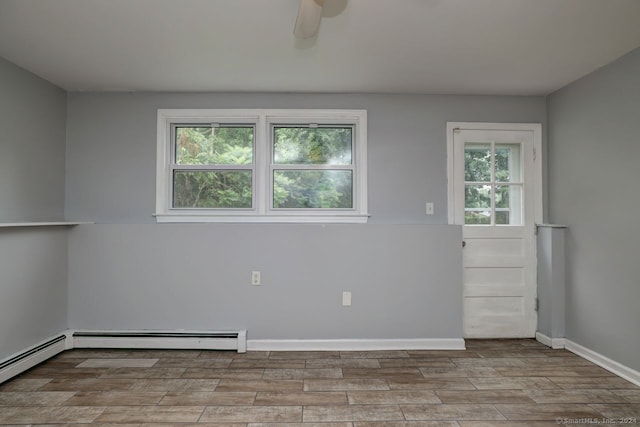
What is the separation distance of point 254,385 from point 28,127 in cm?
266

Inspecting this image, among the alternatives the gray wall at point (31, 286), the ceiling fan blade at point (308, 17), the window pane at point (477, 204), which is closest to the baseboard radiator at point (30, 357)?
the gray wall at point (31, 286)

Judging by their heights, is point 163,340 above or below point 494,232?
below

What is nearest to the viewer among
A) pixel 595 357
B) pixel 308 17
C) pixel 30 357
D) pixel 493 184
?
pixel 308 17

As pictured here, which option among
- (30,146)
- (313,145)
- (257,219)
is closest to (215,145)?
(257,219)

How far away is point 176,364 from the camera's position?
9.53ft

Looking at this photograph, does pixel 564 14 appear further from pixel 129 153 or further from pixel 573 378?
pixel 129 153

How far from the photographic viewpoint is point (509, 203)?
3.53 m

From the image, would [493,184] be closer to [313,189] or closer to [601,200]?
[601,200]

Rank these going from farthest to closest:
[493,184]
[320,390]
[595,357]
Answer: [493,184], [595,357], [320,390]

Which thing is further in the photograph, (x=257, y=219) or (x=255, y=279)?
(x=257, y=219)

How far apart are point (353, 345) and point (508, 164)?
223cm

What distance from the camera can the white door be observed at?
347 centimetres

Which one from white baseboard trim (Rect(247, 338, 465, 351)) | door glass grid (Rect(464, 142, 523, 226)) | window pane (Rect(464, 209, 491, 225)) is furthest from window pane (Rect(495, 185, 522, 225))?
white baseboard trim (Rect(247, 338, 465, 351))

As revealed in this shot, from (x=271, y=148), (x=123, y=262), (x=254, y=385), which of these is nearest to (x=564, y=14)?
(x=271, y=148)
